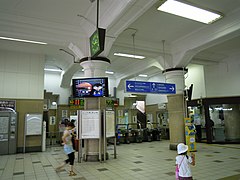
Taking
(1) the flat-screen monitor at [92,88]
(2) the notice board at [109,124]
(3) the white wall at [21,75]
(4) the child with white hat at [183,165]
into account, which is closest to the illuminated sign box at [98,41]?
(1) the flat-screen monitor at [92,88]

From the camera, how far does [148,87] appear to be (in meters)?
7.04

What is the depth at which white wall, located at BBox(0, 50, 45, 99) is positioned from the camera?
27.6 ft

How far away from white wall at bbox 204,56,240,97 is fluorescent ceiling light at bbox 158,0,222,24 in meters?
4.90

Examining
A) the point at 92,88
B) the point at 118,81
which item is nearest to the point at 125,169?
the point at 92,88

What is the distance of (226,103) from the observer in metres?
10.1

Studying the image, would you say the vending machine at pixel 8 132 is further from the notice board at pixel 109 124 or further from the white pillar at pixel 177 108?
the white pillar at pixel 177 108

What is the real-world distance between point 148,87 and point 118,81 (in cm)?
658

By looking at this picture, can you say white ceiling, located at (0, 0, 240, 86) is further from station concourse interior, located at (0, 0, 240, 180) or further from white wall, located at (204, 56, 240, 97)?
white wall, located at (204, 56, 240, 97)

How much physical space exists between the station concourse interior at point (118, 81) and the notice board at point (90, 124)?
0.11 feet

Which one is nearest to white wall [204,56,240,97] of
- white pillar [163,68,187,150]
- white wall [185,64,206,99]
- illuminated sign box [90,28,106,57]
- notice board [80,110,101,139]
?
white wall [185,64,206,99]

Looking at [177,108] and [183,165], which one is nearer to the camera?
[183,165]

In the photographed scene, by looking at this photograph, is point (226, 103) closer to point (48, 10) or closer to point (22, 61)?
point (48, 10)

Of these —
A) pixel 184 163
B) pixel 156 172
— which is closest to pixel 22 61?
pixel 156 172

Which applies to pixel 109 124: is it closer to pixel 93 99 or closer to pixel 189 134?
pixel 93 99
